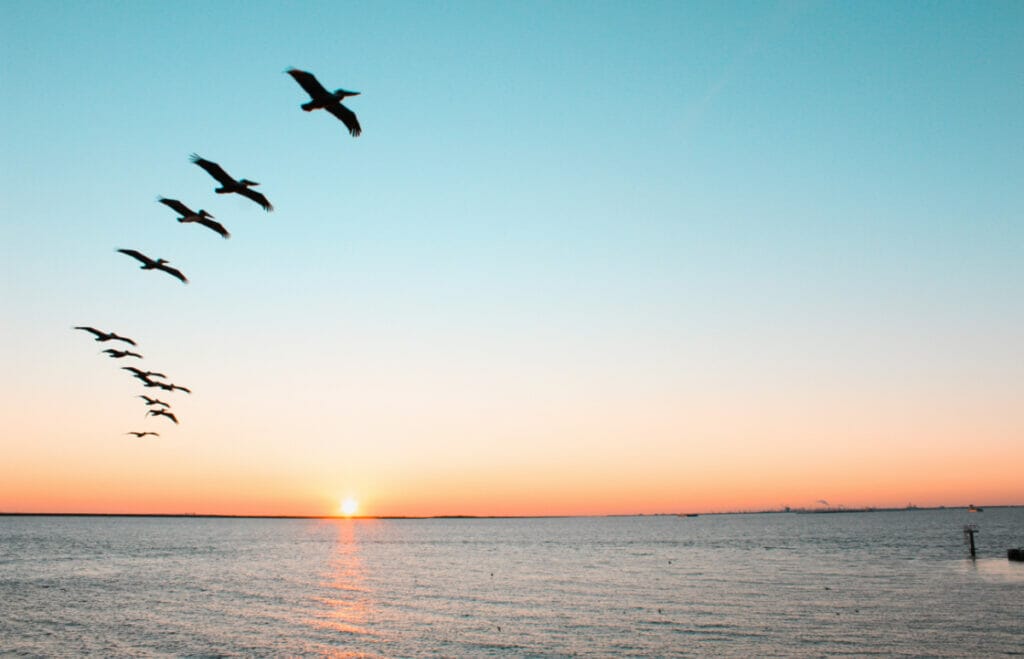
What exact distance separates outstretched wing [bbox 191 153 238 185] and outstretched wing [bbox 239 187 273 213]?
352 millimetres

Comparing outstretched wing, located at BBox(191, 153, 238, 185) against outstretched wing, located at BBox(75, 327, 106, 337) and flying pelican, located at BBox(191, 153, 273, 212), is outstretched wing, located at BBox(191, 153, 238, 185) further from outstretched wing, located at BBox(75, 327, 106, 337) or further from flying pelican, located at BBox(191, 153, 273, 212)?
outstretched wing, located at BBox(75, 327, 106, 337)

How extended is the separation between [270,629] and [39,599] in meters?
25.1

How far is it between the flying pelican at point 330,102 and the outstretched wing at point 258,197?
11.7 feet

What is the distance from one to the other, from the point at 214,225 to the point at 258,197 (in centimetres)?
335

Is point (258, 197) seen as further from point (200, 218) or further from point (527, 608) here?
point (527, 608)

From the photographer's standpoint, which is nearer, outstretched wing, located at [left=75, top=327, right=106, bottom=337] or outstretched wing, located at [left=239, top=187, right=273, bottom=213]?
outstretched wing, located at [left=239, top=187, right=273, bottom=213]

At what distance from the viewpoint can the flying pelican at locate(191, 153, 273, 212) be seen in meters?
18.2

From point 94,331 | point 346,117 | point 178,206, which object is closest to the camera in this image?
point 346,117

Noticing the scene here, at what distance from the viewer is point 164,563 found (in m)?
99.5

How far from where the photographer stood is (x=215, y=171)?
18.5 m

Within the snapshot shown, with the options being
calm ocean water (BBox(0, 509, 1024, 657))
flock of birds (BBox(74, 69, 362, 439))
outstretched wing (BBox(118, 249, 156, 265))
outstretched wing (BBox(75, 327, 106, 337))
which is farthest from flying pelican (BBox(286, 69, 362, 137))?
calm ocean water (BBox(0, 509, 1024, 657))

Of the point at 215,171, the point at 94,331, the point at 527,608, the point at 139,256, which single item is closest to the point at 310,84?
the point at 215,171

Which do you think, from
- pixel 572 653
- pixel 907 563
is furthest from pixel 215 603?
pixel 907 563

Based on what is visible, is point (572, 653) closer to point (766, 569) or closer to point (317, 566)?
point (766, 569)
